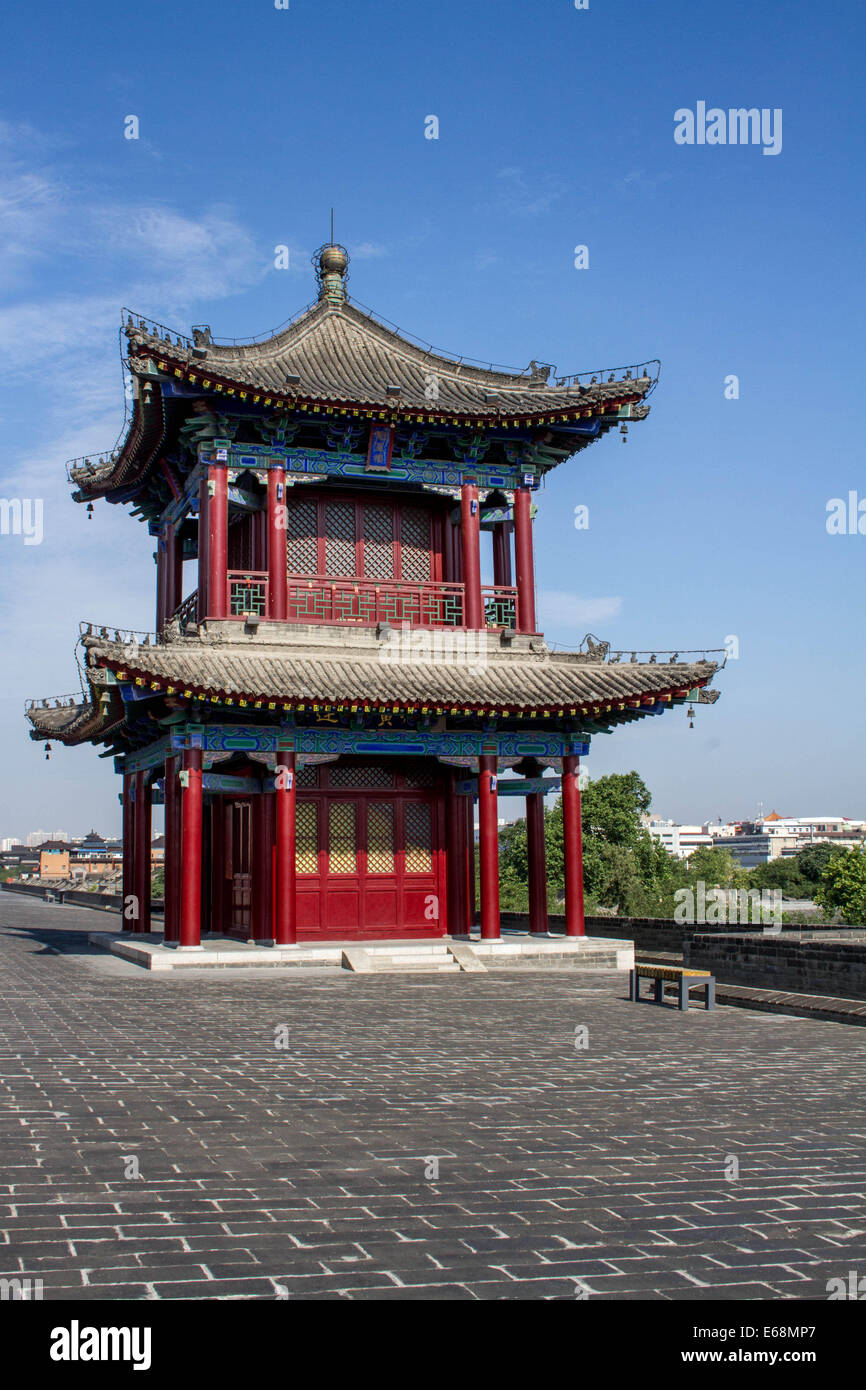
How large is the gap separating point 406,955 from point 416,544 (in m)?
8.37

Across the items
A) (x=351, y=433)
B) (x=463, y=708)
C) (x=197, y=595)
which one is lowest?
(x=463, y=708)

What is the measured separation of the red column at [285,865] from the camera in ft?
66.1

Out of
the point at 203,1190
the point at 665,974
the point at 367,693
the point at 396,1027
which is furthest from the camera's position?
the point at 367,693

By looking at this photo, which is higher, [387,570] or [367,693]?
[387,570]

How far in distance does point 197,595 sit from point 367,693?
5.13m

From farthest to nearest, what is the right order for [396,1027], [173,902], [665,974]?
[173,902]
[665,974]
[396,1027]

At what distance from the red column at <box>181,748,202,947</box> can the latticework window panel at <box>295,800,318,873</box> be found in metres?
2.43

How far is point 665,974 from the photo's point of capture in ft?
50.9

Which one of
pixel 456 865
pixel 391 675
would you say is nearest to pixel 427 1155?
pixel 391 675

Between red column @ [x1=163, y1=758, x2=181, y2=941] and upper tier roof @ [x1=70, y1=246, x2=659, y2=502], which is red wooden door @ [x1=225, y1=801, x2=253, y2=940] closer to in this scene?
red column @ [x1=163, y1=758, x2=181, y2=941]

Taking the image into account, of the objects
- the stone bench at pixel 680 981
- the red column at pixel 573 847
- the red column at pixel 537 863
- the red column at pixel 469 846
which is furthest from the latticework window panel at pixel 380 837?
the stone bench at pixel 680 981

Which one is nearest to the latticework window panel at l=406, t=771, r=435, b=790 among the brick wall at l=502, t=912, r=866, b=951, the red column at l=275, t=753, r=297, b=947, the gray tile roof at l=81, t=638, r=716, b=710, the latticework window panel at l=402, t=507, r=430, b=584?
the gray tile roof at l=81, t=638, r=716, b=710
